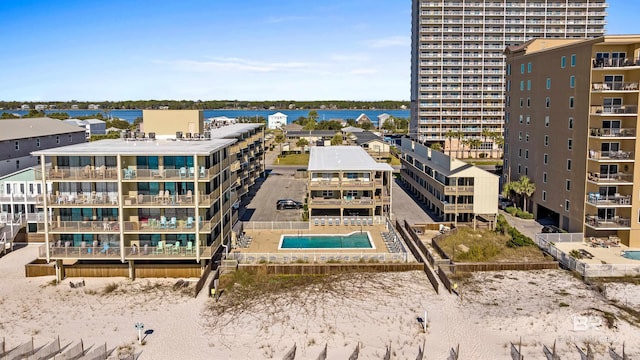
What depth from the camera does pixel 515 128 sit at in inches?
2409

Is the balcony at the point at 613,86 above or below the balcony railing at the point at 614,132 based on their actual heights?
above

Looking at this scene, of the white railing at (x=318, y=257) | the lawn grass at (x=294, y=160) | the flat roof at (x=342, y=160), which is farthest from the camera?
the lawn grass at (x=294, y=160)

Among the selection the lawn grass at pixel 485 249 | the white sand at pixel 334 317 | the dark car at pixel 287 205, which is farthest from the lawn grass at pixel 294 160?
the white sand at pixel 334 317

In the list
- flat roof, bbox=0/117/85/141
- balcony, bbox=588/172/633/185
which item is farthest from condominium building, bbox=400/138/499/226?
flat roof, bbox=0/117/85/141

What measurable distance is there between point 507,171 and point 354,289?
37105 millimetres

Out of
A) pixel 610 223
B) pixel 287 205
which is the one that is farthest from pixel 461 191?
pixel 287 205

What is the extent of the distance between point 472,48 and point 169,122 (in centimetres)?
8866

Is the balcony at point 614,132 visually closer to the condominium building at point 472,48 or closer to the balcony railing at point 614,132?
the balcony railing at point 614,132

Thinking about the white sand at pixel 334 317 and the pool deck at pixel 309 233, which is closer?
the white sand at pixel 334 317

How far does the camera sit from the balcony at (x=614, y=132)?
4322 cm

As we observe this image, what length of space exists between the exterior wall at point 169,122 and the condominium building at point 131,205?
7.82 meters

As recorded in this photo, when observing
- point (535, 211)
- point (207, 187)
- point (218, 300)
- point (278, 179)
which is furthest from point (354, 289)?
point (278, 179)

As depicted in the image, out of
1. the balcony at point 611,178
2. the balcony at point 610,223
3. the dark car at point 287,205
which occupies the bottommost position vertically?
the dark car at point 287,205

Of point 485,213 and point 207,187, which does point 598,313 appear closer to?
point 485,213
